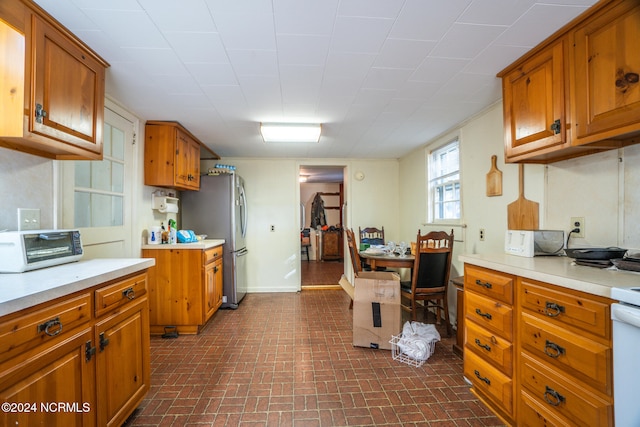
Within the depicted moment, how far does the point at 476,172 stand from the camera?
281 cm

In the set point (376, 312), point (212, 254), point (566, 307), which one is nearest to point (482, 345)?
point (566, 307)

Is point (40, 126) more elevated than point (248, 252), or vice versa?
point (40, 126)

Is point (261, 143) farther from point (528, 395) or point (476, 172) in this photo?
point (528, 395)

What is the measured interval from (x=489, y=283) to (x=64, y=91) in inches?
108

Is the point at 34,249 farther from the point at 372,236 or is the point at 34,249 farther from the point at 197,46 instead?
the point at 372,236

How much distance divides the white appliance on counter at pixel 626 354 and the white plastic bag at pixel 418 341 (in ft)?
4.75

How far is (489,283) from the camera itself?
172 centimetres

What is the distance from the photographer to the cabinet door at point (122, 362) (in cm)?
136

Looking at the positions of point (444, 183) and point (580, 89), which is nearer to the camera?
point (580, 89)

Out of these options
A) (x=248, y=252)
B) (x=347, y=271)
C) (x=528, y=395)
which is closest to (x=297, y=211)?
(x=248, y=252)

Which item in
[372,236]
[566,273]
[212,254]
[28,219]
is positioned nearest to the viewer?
[566,273]

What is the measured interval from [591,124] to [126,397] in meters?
2.90

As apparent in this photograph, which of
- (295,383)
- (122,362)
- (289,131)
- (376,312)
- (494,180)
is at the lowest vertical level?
(295,383)

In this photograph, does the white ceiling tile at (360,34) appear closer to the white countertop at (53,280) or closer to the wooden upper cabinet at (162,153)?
the white countertop at (53,280)
